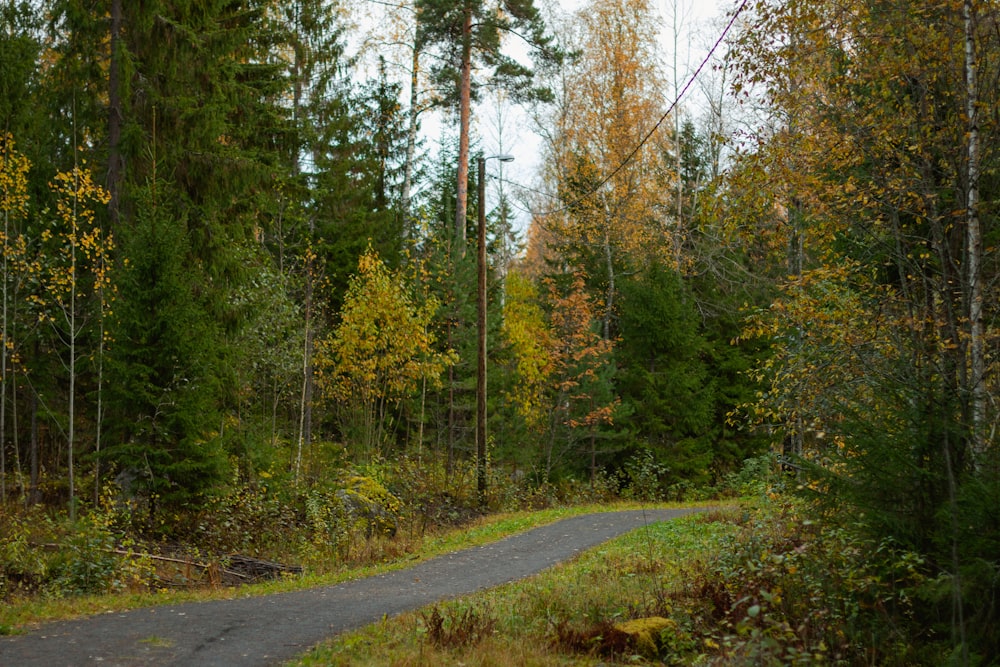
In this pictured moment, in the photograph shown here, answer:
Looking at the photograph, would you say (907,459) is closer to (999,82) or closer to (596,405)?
(999,82)

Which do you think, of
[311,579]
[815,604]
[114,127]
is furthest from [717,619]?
[114,127]

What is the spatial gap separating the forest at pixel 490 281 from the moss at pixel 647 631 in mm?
1685

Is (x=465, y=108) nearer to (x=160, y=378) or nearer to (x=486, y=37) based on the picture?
(x=486, y=37)

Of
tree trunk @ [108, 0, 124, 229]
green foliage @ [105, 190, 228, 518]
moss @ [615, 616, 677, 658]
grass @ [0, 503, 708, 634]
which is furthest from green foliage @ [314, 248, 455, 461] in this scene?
moss @ [615, 616, 677, 658]

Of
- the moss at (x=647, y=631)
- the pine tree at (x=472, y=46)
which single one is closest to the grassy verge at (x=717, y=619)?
the moss at (x=647, y=631)

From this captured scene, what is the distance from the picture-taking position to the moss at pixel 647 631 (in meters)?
6.80

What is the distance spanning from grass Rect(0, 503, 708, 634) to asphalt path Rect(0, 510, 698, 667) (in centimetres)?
32

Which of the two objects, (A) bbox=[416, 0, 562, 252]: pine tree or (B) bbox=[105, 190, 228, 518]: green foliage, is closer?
(B) bbox=[105, 190, 228, 518]: green foliage

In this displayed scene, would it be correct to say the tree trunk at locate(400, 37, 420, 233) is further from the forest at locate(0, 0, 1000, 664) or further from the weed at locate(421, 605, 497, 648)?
the weed at locate(421, 605, 497, 648)

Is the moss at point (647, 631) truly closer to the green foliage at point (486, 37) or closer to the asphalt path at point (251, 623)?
the asphalt path at point (251, 623)

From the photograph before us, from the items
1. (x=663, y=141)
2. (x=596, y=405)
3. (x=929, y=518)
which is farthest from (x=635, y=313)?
(x=929, y=518)

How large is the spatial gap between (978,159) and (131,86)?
528 inches

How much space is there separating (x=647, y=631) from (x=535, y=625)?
4.07ft

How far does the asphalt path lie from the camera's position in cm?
684
